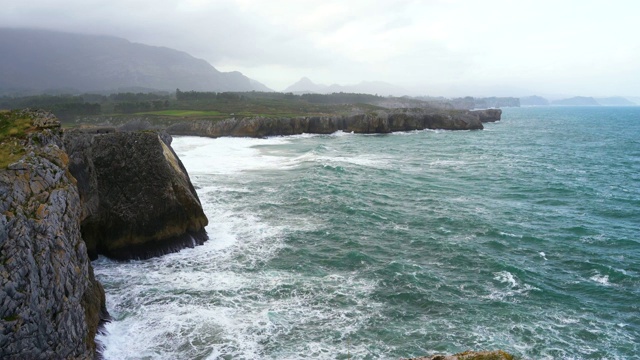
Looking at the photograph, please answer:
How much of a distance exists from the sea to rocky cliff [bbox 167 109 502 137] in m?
48.6

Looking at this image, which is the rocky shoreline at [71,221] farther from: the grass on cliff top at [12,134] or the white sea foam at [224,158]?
the white sea foam at [224,158]

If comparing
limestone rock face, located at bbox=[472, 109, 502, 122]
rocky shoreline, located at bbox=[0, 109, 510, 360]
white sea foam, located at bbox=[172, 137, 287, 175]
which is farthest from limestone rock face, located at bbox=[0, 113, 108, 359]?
limestone rock face, located at bbox=[472, 109, 502, 122]

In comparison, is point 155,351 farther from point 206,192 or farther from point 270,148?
point 270,148

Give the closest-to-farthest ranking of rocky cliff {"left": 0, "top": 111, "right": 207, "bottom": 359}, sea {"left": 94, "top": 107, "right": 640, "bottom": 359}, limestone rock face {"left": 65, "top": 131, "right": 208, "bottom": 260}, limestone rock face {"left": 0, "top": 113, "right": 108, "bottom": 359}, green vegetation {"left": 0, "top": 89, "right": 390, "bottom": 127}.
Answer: limestone rock face {"left": 0, "top": 113, "right": 108, "bottom": 359} → rocky cliff {"left": 0, "top": 111, "right": 207, "bottom": 359} → sea {"left": 94, "top": 107, "right": 640, "bottom": 359} → limestone rock face {"left": 65, "top": 131, "right": 208, "bottom": 260} → green vegetation {"left": 0, "top": 89, "right": 390, "bottom": 127}

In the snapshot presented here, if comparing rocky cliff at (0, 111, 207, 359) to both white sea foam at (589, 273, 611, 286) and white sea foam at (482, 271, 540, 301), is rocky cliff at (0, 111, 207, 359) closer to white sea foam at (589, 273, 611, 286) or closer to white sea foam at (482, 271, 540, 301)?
white sea foam at (482, 271, 540, 301)

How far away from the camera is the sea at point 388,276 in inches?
597

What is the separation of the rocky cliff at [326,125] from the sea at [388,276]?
4859 cm

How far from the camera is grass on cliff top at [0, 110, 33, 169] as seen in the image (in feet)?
41.8

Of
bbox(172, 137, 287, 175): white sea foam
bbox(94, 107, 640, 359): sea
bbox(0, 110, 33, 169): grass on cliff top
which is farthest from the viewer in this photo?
bbox(172, 137, 287, 175): white sea foam

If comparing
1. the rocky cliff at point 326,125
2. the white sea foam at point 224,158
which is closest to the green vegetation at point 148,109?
the rocky cliff at point 326,125

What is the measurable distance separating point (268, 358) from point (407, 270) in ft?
31.7

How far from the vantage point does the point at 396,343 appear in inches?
592

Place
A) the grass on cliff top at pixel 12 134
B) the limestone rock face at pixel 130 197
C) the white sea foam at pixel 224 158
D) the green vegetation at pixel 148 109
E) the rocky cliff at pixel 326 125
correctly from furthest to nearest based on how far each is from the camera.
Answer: the green vegetation at pixel 148 109
the rocky cliff at pixel 326 125
the white sea foam at pixel 224 158
the limestone rock face at pixel 130 197
the grass on cliff top at pixel 12 134

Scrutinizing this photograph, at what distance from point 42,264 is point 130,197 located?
11146mm
